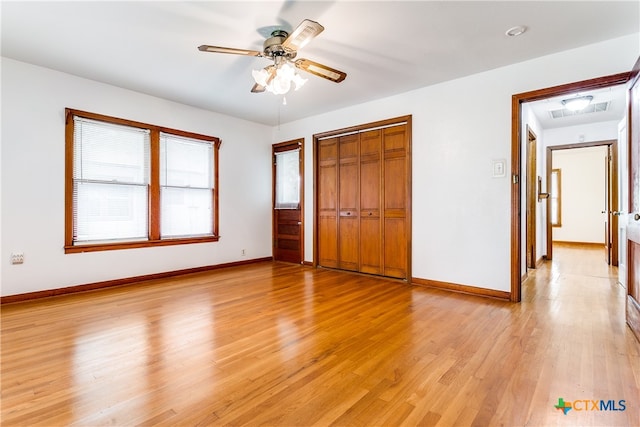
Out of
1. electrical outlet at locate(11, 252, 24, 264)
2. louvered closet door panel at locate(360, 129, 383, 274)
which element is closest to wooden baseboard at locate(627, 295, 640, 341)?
louvered closet door panel at locate(360, 129, 383, 274)

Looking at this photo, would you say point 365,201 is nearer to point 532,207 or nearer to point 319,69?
point 319,69

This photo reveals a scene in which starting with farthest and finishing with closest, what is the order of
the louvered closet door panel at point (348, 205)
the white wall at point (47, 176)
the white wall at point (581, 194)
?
the white wall at point (581, 194)
the louvered closet door panel at point (348, 205)
the white wall at point (47, 176)

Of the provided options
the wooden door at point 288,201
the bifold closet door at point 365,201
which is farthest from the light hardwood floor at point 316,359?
the wooden door at point 288,201

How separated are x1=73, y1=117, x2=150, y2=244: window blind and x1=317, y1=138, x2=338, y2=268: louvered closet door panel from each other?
2732 millimetres

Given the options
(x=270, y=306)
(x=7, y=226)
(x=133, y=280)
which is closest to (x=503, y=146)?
(x=270, y=306)

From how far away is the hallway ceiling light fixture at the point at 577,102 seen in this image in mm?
4281

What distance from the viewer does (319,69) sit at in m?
2.95

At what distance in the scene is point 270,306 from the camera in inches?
130

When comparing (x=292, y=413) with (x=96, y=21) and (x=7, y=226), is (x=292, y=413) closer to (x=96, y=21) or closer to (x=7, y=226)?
(x=96, y=21)

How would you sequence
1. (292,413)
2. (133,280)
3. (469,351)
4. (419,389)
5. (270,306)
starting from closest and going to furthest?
(292,413) < (419,389) < (469,351) < (270,306) < (133,280)

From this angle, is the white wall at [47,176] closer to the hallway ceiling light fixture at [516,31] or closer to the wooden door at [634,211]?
the hallway ceiling light fixture at [516,31]

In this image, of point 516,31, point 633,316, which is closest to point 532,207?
point 633,316

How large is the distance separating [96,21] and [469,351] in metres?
4.06

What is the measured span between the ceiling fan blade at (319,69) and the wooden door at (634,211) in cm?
247
